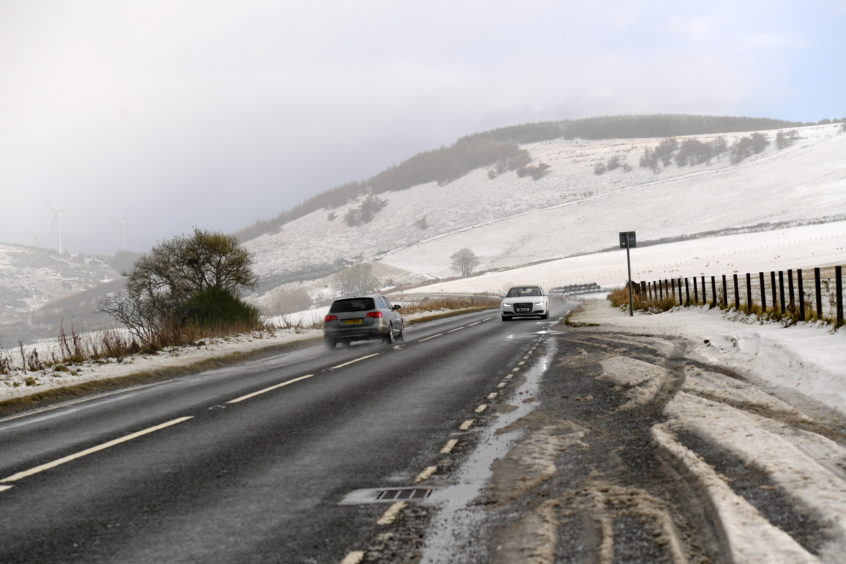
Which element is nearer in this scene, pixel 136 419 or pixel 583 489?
pixel 583 489

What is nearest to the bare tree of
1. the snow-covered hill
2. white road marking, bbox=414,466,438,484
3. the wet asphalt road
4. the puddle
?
the snow-covered hill

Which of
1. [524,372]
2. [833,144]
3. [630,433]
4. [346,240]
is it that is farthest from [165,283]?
[833,144]

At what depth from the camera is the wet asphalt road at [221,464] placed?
16.9 ft

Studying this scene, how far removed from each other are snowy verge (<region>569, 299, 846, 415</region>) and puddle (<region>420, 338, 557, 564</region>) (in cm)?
357

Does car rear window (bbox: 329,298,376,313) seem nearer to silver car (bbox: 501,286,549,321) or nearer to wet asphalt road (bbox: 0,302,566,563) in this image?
wet asphalt road (bbox: 0,302,566,563)

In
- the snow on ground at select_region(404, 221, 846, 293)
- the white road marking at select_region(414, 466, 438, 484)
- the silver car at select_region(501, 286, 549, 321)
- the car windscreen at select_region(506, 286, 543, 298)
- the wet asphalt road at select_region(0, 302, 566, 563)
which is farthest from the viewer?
the snow on ground at select_region(404, 221, 846, 293)

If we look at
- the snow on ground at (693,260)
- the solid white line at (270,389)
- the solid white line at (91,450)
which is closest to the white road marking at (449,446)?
the solid white line at (91,450)

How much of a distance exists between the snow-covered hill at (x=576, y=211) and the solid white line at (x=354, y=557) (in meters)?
113

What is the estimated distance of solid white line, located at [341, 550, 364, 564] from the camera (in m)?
4.58

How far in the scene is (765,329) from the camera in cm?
1706

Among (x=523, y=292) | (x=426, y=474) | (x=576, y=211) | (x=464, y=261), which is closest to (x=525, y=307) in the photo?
(x=523, y=292)

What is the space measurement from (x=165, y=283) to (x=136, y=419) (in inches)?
1529

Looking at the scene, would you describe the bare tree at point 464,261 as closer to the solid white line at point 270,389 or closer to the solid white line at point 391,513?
the solid white line at point 270,389

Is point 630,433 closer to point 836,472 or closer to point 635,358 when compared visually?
point 836,472
